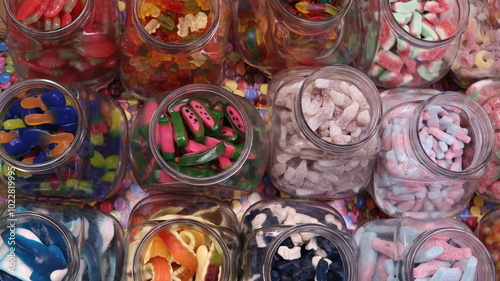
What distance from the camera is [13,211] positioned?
0.76 meters

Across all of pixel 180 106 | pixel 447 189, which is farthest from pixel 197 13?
pixel 447 189

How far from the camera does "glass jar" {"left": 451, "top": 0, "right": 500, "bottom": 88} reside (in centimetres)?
93

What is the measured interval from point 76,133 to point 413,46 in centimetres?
58

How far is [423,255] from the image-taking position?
0.77m

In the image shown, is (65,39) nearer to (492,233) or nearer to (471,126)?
(471,126)

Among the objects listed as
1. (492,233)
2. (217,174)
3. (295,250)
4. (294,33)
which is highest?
(294,33)

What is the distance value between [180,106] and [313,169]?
25 cm

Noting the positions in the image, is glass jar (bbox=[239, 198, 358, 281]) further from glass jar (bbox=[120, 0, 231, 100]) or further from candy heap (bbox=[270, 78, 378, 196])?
glass jar (bbox=[120, 0, 231, 100])

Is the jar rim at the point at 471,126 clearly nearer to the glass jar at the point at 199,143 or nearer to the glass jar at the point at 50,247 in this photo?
the glass jar at the point at 199,143

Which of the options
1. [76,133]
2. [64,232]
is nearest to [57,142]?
[76,133]

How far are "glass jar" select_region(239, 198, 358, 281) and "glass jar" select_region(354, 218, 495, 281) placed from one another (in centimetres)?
4

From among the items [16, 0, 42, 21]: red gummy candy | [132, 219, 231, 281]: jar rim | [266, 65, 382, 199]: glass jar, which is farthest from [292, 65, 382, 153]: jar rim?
[16, 0, 42, 21]: red gummy candy

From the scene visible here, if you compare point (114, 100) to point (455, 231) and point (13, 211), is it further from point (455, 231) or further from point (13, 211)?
point (455, 231)

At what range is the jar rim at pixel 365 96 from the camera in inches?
29.4
